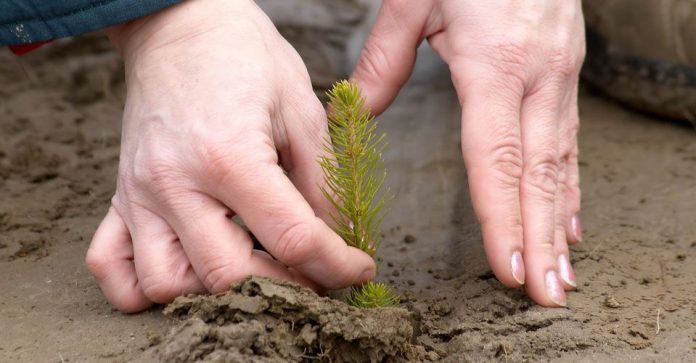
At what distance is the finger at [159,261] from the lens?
1.85 m

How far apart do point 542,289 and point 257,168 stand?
75 cm

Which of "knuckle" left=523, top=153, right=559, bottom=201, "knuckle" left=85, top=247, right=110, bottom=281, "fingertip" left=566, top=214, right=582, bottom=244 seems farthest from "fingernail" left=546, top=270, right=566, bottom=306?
"knuckle" left=85, top=247, right=110, bottom=281

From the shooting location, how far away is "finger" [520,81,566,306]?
78.2 inches

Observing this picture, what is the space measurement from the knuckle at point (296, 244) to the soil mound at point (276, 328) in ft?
0.23

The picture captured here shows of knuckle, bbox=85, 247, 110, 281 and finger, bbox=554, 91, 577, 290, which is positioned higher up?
knuckle, bbox=85, 247, 110, 281

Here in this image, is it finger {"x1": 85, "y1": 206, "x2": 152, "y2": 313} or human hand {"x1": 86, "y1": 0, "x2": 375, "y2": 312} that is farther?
finger {"x1": 85, "y1": 206, "x2": 152, "y2": 313}

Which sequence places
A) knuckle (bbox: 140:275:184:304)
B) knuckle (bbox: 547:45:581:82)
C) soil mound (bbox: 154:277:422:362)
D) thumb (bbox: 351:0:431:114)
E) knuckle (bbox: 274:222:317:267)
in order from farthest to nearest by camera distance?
thumb (bbox: 351:0:431:114), knuckle (bbox: 547:45:581:82), knuckle (bbox: 140:275:184:304), knuckle (bbox: 274:222:317:267), soil mound (bbox: 154:277:422:362)

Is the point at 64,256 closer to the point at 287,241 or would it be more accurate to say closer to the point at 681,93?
the point at 287,241

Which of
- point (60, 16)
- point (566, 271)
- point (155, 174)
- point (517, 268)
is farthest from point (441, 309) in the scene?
point (60, 16)

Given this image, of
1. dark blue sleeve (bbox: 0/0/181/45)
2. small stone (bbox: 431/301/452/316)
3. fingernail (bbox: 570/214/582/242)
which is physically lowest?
fingernail (bbox: 570/214/582/242)

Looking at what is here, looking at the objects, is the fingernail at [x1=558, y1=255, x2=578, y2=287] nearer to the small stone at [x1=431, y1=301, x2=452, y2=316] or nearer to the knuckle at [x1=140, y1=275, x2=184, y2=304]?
the small stone at [x1=431, y1=301, x2=452, y2=316]

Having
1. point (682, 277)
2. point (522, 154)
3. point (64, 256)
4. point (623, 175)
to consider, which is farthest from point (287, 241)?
point (623, 175)

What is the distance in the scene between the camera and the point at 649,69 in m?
3.31

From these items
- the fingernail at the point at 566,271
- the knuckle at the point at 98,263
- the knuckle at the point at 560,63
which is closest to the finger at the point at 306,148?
the knuckle at the point at 98,263
